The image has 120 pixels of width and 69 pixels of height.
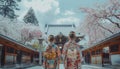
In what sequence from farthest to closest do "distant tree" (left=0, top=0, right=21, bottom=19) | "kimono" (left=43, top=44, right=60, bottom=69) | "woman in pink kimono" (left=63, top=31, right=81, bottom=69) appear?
"distant tree" (left=0, top=0, right=21, bottom=19), "kimono" (left=43, top=44, right=60, bottom=69), "woman in pink kimono" (left=63, top=31, right=81, bottom=69)

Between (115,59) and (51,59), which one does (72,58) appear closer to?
(51,59)

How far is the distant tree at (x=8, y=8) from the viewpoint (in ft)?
91.0

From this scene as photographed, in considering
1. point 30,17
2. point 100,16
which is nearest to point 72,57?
point 100,16

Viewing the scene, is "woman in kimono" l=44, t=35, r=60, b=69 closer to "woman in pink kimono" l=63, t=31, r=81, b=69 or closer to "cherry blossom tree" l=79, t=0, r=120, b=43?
"woman in pink kimono" l=63, t=31, r=81, b=69

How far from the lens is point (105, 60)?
44.5 feet

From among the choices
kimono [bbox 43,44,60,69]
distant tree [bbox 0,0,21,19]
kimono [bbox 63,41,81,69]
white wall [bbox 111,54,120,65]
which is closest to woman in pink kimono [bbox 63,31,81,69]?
kimono [bbox 63,41,81,69]

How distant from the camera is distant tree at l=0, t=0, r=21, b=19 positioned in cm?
2772

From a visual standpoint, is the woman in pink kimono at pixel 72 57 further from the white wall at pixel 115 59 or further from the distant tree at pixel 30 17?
the distant tree at pixel 30 17

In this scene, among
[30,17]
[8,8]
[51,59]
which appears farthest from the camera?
[30,17]

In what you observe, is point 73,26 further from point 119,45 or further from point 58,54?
point 58,54

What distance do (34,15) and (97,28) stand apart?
128ft

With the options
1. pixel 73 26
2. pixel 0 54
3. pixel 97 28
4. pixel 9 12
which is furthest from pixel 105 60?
pixel 73 26

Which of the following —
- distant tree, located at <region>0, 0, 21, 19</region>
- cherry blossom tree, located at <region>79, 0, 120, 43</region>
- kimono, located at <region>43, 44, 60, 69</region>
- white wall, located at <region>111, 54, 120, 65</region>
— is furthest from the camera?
distant tree, located at <region>0, 0, 21, 19</region>

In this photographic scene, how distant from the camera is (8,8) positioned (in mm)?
28312
